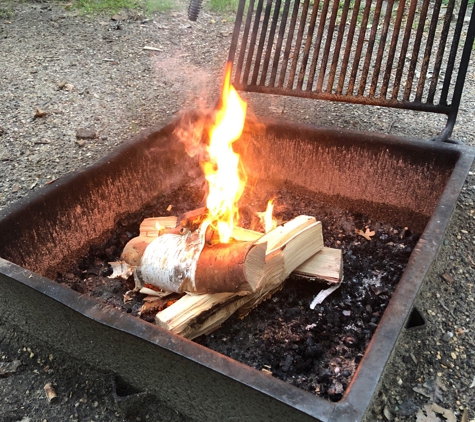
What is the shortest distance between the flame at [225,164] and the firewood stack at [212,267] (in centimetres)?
9

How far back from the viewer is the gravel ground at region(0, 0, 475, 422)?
1.80 metres

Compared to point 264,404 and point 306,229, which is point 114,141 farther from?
point 264,404

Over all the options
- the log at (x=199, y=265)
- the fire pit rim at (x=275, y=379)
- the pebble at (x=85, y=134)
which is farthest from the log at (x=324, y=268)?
the pebble at (x=85, y=134)

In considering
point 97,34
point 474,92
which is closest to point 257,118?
point 474,92

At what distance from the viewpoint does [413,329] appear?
6.43ft

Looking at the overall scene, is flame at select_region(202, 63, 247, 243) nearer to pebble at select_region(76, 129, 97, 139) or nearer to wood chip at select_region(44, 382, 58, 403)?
wood chip at select_region(44, 382, 58, 403)

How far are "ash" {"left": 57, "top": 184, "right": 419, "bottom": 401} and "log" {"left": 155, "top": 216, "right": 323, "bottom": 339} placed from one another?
3.4 inches

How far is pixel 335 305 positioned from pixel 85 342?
1.02 m

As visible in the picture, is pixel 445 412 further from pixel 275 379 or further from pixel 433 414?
pixel 275 379

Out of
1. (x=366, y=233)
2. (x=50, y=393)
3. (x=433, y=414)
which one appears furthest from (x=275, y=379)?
(x=366, y=233)

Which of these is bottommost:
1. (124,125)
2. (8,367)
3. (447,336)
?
(8,367)

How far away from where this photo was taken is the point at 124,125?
11.9ft

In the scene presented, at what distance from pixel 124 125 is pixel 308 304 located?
226cm

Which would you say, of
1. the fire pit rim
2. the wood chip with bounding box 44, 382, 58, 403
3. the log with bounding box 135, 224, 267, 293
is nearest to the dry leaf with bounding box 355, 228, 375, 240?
the fire pit rim
